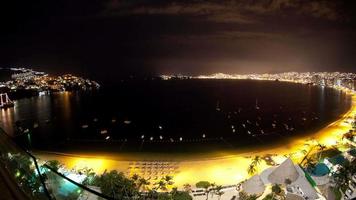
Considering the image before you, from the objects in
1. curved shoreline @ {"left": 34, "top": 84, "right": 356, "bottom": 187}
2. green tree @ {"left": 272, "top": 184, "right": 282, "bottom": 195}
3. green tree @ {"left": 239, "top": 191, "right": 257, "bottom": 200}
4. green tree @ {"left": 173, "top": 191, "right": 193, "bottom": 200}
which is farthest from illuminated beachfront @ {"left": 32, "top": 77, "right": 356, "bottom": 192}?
green tree @ {"left": 272, "top": 184, "right": 282, "bottom": 195}

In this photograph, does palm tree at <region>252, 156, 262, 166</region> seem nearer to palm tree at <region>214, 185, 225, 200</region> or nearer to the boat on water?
palm tree at <region>214, 185, 225, 200</region>

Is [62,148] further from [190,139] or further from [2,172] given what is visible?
[2,172]

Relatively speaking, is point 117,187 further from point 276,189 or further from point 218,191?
point 276,189

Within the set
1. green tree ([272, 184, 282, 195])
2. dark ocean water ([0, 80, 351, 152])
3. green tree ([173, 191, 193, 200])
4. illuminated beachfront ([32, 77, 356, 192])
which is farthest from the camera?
dark ocean water ([0, 80, 351, 152])

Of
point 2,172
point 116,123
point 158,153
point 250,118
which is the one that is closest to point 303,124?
point 250,118

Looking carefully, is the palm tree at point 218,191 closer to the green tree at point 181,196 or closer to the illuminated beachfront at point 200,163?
the green tree at point 181,196

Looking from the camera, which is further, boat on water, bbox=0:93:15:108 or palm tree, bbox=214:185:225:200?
boat on water, bbox=0:93:15:108

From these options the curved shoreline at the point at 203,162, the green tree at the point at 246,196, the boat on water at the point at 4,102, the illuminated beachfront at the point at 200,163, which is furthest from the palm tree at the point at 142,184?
the boat on water at the point at 4,102

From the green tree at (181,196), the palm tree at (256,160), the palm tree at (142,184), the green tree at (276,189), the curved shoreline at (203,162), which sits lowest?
the curved shoreline at (203,162)

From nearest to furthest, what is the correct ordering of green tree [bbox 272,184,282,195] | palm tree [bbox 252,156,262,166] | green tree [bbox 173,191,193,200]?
green tree [bbox 272,184,282,195]
green tree [bbox 173,191,193,200]
palm tree [bbox 252,156,262,166]

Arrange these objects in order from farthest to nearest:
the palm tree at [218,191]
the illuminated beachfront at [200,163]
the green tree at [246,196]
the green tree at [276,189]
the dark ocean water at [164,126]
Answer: the dark ocean water at [164,126], the illuminated beachfront at [200,163], the palm tree at [218,191], the green tree at [246,196], the green tree at [276,189]

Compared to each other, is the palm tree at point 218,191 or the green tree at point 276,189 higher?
the green tree at point 276,189
